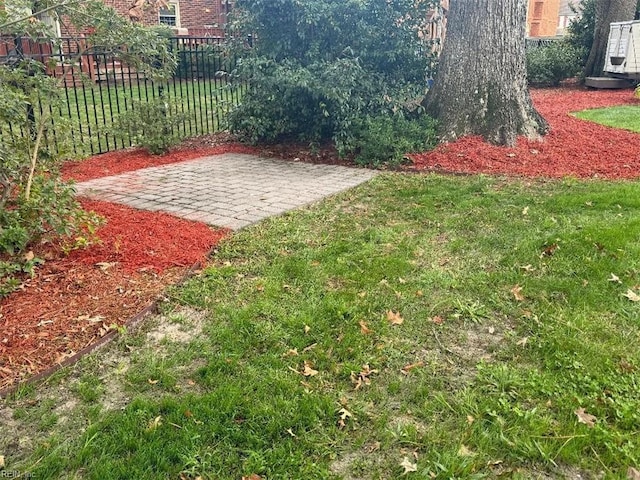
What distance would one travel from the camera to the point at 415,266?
4066 mm

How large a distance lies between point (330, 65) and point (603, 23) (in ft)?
38.4

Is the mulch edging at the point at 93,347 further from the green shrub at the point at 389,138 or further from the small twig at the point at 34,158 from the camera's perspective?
the green shrub at the point at 389,138

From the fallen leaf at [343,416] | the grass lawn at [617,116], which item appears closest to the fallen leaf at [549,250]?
the fallen leaf at [343,416]

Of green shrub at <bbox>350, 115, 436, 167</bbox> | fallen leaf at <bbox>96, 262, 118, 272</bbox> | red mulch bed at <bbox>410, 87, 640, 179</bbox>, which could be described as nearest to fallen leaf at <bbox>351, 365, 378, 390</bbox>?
fallen leaf at <bbox>96, 262, 118, 272</bbox>

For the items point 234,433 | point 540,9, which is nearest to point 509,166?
point 234,433

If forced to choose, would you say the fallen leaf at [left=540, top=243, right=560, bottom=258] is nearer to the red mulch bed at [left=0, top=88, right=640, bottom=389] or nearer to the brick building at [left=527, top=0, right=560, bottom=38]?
the red mulch bed at [left=0, top=88, right=640, bottom=389]

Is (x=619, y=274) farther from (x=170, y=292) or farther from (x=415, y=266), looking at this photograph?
(x=170, y=292)

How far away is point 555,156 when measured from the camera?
7293 mm

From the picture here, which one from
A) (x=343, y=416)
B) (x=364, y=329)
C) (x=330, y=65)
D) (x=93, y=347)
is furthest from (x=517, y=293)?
(x=330, y=65)

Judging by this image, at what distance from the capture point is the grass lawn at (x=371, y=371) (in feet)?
7.36

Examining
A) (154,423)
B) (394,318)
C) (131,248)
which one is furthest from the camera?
(131,248)

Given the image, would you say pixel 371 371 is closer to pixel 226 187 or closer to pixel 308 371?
pixel 308 371

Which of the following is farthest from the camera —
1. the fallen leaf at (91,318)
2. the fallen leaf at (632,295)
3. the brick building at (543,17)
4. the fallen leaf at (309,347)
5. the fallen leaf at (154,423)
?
the brick building at (543,17)

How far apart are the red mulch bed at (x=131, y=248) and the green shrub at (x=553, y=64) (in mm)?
8015
